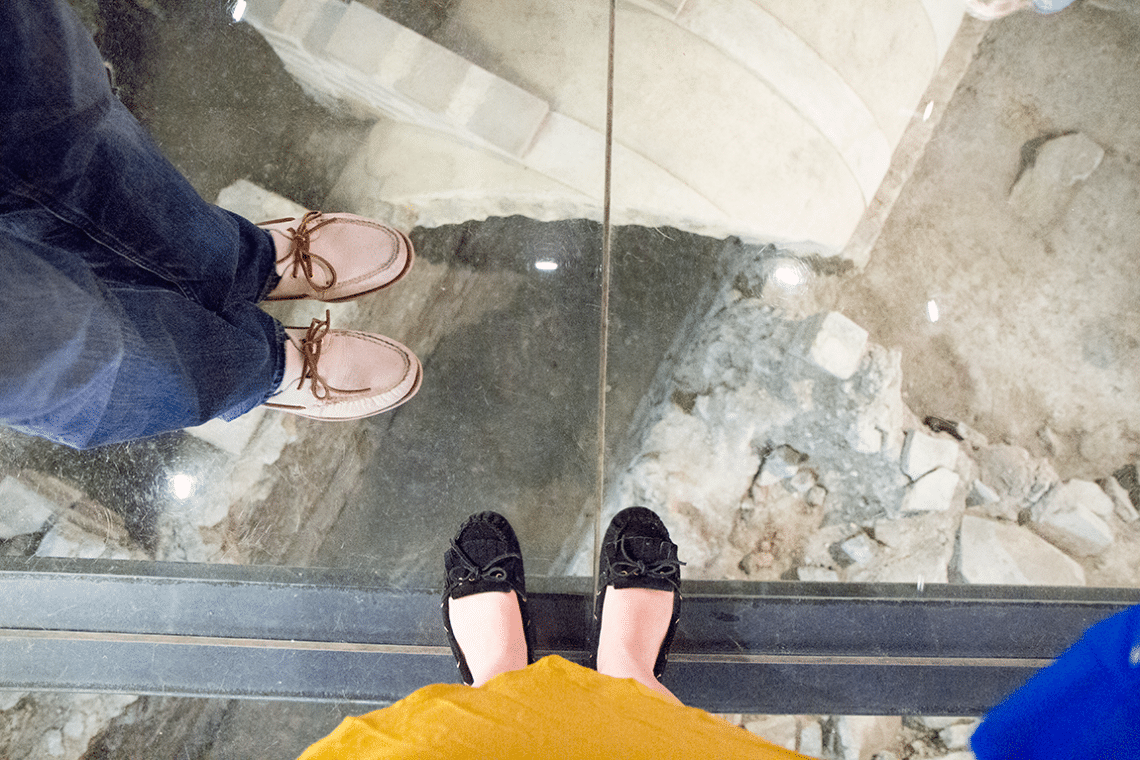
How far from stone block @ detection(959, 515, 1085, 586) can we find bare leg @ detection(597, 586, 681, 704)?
0.62 metres

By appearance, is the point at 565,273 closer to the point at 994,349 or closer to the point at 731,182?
the point at 731,182

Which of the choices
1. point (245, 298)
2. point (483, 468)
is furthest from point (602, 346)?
point (245, 298)

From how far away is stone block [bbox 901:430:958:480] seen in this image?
4.12 feet

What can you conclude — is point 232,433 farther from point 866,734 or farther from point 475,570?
point 866,734

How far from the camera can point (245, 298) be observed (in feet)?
3.38

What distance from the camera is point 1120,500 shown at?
4.16 ft

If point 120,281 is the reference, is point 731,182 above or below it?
above

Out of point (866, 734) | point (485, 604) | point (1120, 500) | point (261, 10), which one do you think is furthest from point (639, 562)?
point (261, 10)

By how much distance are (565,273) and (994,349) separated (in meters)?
0.89

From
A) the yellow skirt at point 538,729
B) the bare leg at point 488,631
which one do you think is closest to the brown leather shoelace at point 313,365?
the bare leg at point 488,631

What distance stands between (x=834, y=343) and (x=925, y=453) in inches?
11.1

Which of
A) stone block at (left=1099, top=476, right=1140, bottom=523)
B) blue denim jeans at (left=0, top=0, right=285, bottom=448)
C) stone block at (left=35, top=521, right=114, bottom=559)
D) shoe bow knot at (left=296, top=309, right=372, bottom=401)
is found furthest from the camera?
stone block at (left=1099, top=476, right=1140, bottom=523)

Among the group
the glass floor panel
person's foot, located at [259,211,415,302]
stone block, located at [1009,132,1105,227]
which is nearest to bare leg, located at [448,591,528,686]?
the glass floor panel

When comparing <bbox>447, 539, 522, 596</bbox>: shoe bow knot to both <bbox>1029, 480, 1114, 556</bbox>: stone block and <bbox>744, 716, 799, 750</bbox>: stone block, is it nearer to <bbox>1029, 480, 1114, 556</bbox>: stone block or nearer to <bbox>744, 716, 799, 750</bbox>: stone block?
<bbox>744, 716, 799, 750</bbox>: stone block
